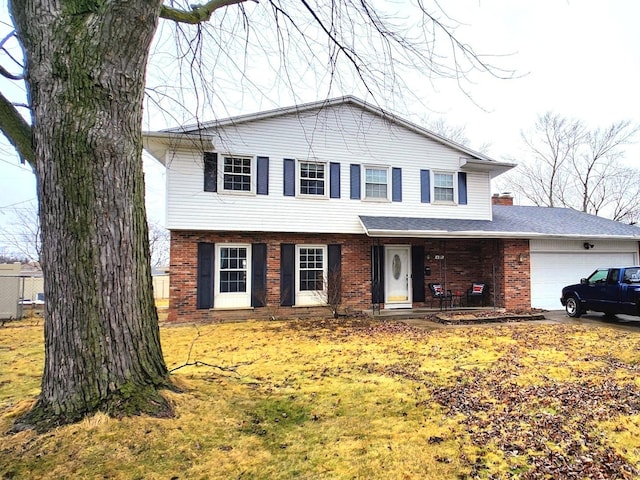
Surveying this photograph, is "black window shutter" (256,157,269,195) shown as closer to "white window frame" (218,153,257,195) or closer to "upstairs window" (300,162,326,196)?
"white window frame" (218,153,257,195)

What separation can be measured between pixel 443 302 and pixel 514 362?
7075 millimetres

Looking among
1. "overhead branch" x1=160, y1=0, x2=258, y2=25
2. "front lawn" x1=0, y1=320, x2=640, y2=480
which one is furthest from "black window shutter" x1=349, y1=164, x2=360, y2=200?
"overhead branch" x1=160, y1=0, x2=258, y2=25

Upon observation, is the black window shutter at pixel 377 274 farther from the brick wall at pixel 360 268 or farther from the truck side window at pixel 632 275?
the truck side window at pixel 632 275

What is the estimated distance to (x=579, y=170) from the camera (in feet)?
99.6

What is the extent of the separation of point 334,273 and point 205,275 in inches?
152

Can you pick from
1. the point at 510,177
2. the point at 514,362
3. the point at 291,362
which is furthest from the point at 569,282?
the point at 510,177

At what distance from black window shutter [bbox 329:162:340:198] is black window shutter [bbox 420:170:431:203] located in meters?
3.01

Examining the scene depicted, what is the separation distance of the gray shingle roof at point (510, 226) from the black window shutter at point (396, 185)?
75cm

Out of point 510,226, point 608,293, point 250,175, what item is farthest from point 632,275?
point 250,175

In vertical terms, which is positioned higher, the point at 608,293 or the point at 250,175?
the point at 250,175

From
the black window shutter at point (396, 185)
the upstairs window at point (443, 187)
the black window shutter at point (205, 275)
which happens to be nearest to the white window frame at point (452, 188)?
the upstairs window at point (443, 187)

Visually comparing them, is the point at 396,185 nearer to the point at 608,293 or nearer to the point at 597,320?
the point at 608,293

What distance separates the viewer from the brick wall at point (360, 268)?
1122 centimetres

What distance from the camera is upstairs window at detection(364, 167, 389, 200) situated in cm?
1276
